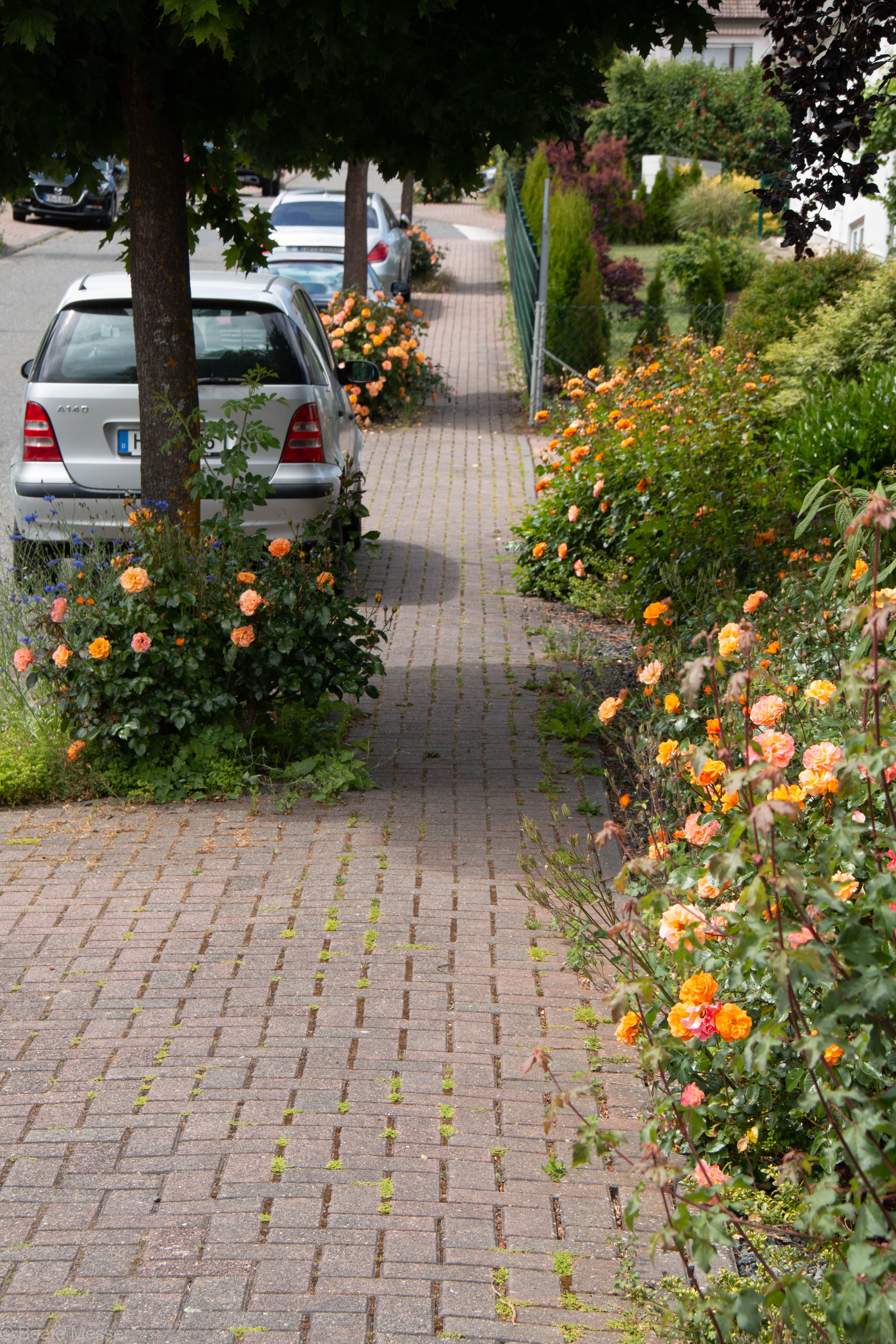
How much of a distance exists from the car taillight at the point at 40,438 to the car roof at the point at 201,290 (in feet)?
2.18

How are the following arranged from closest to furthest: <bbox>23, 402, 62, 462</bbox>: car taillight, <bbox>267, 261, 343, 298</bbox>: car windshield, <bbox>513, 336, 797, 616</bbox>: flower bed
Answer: <bbox>513, 336, 797, 616</bbox>: flower bed
<bbox>23, 402, 62, 462</bbox>: car taillight
<bbox>267, 261, 343, 298</bbox>: car windshield

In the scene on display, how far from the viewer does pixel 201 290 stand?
746cm

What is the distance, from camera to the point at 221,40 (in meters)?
4.29

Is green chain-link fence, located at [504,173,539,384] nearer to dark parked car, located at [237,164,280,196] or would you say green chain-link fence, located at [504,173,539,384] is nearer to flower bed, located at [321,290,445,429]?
flower bed, located at [321,290,445,429]

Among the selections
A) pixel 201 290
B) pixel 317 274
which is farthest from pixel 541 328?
pixel 201 290

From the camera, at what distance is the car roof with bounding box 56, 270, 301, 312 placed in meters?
7.37

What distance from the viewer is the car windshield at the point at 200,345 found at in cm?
718

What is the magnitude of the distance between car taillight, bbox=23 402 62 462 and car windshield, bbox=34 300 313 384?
0.64 feet

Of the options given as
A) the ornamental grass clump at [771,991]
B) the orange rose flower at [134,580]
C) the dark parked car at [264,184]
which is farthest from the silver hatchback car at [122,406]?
the dark parked car at [264,184]

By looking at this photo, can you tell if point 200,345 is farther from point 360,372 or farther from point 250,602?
point 250,602

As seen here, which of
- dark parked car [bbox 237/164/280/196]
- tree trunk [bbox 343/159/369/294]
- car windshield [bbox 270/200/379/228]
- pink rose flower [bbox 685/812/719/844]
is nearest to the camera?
pink rose flower [bbox 685/812/719/844]

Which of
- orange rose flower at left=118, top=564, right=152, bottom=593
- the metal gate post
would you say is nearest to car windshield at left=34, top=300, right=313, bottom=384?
orange rose flower at left=118, top=564, right=152, bottom=593

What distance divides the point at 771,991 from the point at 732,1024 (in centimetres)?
10

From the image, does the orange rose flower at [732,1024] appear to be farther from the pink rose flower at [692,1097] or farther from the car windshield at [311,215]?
the car windshield at [311,215]
